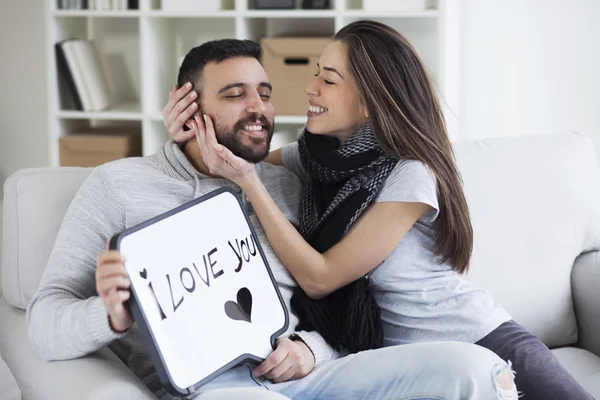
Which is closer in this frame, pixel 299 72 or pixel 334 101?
pixel 334 101

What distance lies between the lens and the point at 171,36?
3.47 meters

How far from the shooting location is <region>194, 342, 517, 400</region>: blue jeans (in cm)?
142

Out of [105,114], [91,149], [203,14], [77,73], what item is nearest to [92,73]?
[77,73]

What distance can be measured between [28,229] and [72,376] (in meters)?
0.45

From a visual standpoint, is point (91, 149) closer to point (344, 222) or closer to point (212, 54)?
point (212, 54)

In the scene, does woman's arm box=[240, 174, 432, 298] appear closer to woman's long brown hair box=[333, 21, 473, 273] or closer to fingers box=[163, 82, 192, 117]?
woman's long brown hair box=[333, 21, 473, 273]

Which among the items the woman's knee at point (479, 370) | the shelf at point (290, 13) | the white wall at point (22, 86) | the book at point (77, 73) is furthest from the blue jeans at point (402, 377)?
the white wall at point (22, 86)

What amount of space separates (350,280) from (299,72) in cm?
153

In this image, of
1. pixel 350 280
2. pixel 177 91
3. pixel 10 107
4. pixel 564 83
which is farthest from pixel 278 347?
pixel 10 107

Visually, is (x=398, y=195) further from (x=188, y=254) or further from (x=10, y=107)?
(x=10, y=107)

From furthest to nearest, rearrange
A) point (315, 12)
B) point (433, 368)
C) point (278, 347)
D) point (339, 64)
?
1. point (315, 12)
2. point (339, 64)
3. point (278, 347)
4. point (433, 368)

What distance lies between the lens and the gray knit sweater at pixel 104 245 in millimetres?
1436

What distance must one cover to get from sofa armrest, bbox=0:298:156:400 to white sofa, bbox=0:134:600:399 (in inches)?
7.9

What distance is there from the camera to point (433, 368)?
1.45 meters
